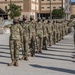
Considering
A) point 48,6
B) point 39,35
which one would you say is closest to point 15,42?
point 39,35

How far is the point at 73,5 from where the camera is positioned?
164375 mm

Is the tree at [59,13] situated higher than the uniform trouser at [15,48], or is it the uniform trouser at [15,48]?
the uniform trouser at [15,48]

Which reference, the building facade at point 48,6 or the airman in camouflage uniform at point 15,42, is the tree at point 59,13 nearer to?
the building facade at point 48,6

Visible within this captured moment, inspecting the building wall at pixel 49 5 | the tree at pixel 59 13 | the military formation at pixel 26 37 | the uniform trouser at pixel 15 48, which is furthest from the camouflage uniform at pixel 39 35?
the building wall at pixel 49 5

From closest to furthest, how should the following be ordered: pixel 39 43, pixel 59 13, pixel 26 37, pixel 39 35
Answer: pixel 26 37 → pixel 39 35 → pixel 39 43 → pixel 59 13

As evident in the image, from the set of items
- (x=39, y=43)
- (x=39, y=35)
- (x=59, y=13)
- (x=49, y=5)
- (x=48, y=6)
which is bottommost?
(x=59, y=13)

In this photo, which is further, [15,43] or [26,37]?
[26,37]

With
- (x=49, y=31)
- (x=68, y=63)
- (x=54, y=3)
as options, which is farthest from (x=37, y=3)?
(x=68, y=63)

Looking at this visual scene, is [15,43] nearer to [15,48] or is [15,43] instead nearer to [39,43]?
[15,48]

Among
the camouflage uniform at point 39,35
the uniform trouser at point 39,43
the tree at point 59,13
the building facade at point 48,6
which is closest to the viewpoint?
the camouflage uniform at point 39,35

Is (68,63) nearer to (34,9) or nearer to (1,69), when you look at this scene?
(1,69)

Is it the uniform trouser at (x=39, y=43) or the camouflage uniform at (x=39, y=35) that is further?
the uniform trouser at (x=39, y=43)

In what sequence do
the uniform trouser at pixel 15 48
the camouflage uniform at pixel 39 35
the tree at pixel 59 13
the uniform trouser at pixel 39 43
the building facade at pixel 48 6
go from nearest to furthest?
the uniform trouser at pixel 15 48 < the camouflage uniform at pixel 39 35 < the uniform trouser at pixel 39 43 < the tree at pixel 59 13 < the building facade at pixel 48 6

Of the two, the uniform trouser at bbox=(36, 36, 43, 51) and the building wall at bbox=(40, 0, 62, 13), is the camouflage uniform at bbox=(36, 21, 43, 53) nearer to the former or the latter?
the uniform trouser at bbox=(36, 36, 43, 51)
